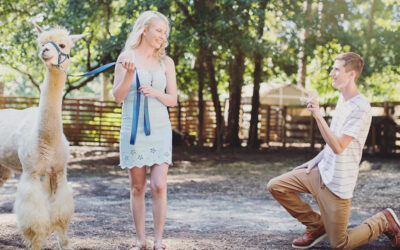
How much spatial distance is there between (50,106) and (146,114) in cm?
78

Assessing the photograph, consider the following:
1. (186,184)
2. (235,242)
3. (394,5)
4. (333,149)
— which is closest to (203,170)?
(186,184)

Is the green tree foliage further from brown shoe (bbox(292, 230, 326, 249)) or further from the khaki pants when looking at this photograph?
brown shoe (bbox(292, 230, 326, 249))

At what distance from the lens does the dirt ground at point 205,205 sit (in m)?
4.46

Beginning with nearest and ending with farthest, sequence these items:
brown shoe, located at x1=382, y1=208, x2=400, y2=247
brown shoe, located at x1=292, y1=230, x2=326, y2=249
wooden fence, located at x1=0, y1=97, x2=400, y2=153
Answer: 1. brown shoe, located at x1=382, y1=208, x2=400, y2=247
2. brown shoe, located at x1=292, y1=230, x2=326, y2=249
3. wooden fence, located at x1=0, y1=97, x2=400, y2=153

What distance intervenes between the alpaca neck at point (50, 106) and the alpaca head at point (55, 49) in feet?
0.25

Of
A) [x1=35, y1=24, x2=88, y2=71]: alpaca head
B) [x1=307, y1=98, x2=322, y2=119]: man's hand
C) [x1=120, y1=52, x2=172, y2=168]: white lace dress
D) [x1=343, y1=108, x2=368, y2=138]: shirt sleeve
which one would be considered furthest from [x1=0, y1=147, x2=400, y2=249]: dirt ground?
[x1=35, y1=24, x2=88, y2=71]: alpaca head

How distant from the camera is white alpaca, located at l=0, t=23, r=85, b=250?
3586 mm

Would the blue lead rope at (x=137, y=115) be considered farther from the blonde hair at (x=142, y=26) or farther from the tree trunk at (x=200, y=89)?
the tree trunk at (x=200, y=89)

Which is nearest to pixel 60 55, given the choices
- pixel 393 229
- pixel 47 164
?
pixel 47 164

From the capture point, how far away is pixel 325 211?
3.92 metres

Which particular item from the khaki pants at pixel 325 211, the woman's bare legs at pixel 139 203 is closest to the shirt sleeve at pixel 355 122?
the khaki pants at pixel 325 211

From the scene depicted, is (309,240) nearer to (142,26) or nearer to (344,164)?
(344,164)

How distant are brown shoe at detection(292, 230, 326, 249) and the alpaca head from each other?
2.60 metres

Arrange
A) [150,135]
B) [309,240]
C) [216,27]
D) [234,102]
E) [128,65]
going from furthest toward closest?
[234,102] < [216,27] < [309,240] < [150,135] < [128,65]
